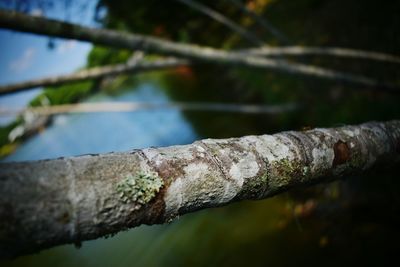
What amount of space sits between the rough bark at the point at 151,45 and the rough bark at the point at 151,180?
98.9 inches

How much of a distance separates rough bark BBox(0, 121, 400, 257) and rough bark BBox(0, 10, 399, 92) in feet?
8.24

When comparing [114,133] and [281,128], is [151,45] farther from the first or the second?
[114,133]

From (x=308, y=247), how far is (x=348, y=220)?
72 centimetres

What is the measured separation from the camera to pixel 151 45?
3.88m

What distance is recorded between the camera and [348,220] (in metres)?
4.96

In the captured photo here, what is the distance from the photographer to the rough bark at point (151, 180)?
84 cm

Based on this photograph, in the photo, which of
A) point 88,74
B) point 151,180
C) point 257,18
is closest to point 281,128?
point 257,18

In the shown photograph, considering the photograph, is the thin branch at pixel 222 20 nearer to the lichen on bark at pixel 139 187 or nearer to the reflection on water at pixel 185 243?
the reflection on water at pixel 185 243

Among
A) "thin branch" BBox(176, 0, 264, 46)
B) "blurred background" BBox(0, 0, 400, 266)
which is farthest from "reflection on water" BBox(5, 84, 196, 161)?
"thin branch" BBox(176, 0, 264, 46)

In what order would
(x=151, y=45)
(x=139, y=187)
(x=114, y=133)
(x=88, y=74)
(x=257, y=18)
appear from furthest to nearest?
(x=114, y=133), (x=257, y=18), (x=88, y=74), (x=151, y=45), (x=139, y=187)

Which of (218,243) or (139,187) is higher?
(139,187)

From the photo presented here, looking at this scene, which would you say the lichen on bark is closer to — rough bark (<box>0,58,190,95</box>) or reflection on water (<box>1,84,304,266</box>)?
rough bark (<box>0,58,190,95</box>)

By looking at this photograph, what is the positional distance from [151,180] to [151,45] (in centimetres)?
310

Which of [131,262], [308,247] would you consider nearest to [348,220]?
[308,247]
